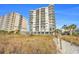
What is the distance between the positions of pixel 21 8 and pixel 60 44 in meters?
0.62

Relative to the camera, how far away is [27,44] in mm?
2100

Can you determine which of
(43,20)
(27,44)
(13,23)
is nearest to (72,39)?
(43,20)

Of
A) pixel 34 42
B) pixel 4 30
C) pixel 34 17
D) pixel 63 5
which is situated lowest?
pixel 34 42

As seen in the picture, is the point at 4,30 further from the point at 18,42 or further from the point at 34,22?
the point at 34,22

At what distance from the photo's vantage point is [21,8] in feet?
6.97

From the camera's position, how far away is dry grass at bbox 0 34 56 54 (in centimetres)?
208

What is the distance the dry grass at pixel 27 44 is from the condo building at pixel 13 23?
0.09m

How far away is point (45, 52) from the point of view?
208 cm

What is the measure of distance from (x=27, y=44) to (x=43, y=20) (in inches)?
13.5

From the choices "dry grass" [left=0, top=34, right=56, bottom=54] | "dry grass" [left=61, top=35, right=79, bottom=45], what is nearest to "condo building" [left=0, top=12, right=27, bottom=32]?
"dry grass" [left=0, top=34, right=56, bottom=54]

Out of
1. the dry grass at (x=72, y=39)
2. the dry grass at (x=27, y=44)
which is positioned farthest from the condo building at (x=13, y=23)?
the dry grass at (x=72, y=39)

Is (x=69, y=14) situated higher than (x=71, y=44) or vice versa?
(x=69, y=14)

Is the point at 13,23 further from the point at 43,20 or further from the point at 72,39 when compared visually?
the point at 72,39

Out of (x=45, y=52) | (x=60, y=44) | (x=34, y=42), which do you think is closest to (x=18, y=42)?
(x=34, y=42)
